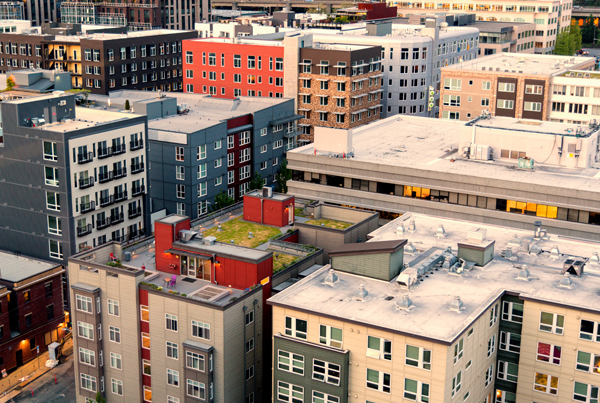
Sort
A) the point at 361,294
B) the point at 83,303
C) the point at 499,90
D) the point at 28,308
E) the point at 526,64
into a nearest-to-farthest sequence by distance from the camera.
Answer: the point at 361,294
the point at 83,303
the point at 28,308
the point at 499,90
the point at 526,64

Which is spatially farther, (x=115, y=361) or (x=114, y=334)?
(x=115, y=361)

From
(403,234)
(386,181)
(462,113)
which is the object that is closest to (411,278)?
(403,234)

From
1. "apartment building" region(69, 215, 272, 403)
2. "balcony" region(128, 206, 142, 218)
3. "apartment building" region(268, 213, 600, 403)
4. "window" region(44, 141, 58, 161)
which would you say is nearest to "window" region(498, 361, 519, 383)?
"apartment building" region(268, 213, 600, 403)

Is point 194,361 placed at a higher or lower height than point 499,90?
lower

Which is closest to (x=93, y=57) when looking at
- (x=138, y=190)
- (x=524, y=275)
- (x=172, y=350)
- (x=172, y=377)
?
(x=138, y=190)

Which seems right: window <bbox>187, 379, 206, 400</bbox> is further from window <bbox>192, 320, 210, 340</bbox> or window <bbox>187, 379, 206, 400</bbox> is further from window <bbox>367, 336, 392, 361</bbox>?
window <bbox>367, 336, 392, 361</bbox>

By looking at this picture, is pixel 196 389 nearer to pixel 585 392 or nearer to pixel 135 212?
pixel 585 392
